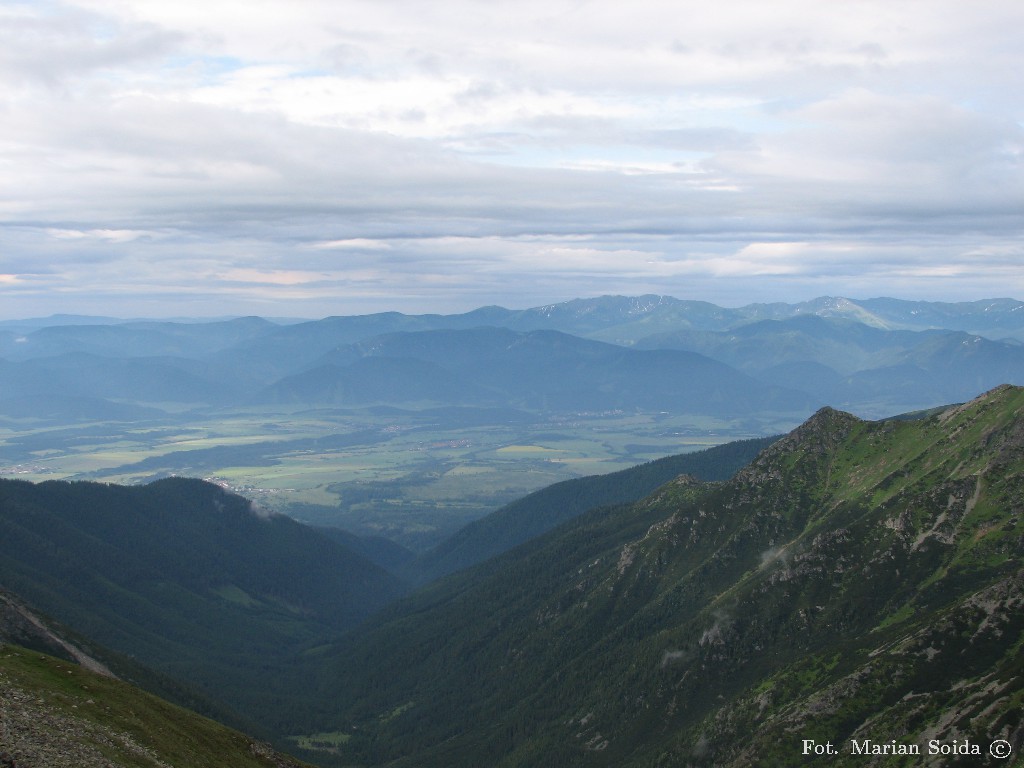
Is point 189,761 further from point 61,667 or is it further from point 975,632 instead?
point 975,632

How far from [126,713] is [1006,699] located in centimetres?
14021

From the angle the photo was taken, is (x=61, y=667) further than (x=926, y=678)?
No

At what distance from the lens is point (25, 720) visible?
97500 mm

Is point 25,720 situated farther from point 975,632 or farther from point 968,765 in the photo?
point 975,632

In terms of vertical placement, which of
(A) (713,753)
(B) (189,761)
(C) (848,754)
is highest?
(B) (189,761)

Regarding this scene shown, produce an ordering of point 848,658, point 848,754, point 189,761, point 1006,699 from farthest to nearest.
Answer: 1. point 848,658
2. point 848,754
3. point 1006,699
4. point 189,761

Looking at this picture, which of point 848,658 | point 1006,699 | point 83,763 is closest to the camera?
point 83,763

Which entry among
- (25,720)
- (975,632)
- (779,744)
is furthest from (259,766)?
(975,632)

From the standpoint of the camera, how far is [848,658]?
638 ft

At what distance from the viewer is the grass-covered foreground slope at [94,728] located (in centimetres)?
9244

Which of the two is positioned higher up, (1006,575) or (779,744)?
(1006,575)

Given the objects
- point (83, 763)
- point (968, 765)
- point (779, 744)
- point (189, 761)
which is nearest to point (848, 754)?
point (779, 744)

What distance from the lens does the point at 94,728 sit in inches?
4149

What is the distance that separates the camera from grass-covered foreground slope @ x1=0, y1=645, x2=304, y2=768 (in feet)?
303
